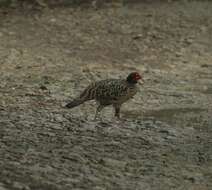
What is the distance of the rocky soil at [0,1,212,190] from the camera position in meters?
7.77

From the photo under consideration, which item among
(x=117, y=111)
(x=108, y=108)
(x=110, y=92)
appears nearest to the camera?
(x=110, y=92)

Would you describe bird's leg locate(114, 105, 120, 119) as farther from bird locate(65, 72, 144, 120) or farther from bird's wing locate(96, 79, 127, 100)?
bird's wing locate(96, 79, 127, 100)

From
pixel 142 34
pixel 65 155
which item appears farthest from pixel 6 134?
pixel 142 34

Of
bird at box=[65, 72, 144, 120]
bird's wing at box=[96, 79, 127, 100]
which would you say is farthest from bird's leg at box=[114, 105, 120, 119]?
bird's wing at box=[96, 79, 127, 100]

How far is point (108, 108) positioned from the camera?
11.4 meters

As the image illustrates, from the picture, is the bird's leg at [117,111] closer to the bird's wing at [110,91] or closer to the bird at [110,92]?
the bird at [110,92]

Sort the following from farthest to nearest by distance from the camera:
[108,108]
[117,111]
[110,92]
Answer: [108,108] → [117,111] → [110,92]

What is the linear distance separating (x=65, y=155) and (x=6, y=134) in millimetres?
991

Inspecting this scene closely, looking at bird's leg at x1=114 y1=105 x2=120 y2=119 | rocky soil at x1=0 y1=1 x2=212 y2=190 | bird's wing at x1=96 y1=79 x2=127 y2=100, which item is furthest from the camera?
bird's leg at x1=114 y1=105 x2=120 y2=119

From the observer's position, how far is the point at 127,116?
36.1 feet

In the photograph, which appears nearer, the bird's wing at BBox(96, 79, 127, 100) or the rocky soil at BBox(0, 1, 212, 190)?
the rocky soil at BBox(0, 1, 212, 190)

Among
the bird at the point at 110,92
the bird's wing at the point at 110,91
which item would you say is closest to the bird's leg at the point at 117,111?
the bird at the point at 110,92

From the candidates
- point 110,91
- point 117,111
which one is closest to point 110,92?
point 110,91

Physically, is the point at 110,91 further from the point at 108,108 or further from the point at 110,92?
the point at 108,108
